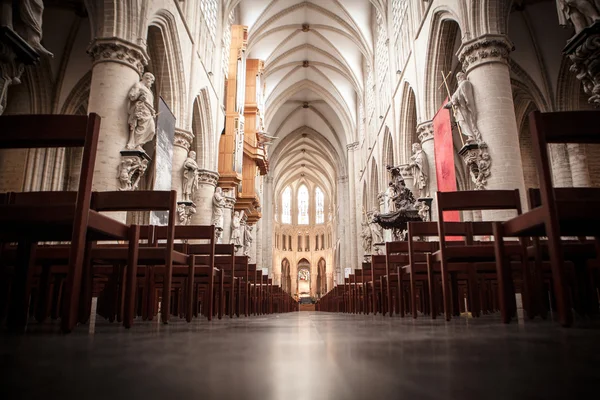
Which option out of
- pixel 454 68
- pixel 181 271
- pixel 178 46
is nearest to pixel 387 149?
pixel 454 68

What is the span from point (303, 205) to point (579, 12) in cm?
3949

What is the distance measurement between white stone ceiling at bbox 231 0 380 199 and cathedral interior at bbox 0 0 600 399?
0.15 metres

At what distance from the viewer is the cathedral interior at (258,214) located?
129cm

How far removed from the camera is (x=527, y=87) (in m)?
12.1

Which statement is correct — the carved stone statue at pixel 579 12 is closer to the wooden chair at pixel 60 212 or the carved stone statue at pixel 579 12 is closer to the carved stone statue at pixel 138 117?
the wooden chair at pixel 60 212

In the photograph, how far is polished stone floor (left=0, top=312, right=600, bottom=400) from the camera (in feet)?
2.93

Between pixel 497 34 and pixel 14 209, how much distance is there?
772cm

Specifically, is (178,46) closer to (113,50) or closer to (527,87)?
(113,50)

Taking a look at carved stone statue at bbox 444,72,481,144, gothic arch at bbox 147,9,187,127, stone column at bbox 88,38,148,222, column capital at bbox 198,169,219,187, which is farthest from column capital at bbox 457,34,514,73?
column capital at bbox 198,169,219,187

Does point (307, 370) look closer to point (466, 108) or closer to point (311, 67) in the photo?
point (466, 108)

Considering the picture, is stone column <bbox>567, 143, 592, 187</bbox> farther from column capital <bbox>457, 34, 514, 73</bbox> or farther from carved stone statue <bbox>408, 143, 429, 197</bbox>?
column capital <bbox>457, 34, 514, 73</bbox>

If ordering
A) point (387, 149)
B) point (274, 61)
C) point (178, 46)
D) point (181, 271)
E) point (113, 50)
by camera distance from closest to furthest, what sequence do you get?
point (181, 271)
point (113, 50)
point (178, 46)
point (387, 149)
point (274, 61)

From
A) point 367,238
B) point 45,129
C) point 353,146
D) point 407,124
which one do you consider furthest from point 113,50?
point 353,146

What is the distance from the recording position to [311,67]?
81.3 feet
